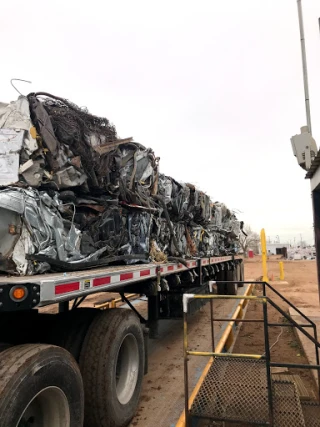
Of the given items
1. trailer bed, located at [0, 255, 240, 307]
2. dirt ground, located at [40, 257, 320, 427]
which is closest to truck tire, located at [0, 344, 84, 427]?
trailer bed, located at [0, 255, 240, 307]

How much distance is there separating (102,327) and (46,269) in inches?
34.0

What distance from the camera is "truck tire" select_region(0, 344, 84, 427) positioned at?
2025 millimetres

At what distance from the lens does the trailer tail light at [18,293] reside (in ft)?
7.30

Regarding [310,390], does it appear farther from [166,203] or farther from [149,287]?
[166,203]

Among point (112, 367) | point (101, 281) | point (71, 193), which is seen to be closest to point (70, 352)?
point (112, 367)

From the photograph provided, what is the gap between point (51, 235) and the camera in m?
3.09

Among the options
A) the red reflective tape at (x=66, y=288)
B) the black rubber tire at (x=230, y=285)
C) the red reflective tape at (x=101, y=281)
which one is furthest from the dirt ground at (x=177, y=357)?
the red reflective tape at (x=66, y=288)

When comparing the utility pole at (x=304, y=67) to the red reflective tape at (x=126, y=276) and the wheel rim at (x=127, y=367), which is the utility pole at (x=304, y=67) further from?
the wheel rim at (x=127, y=367)

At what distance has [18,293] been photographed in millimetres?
2234

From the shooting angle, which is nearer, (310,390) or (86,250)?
(86,250)

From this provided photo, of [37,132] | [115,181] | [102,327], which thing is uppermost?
[37,132]

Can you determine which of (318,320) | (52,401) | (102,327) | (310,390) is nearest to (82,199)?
(102,327)

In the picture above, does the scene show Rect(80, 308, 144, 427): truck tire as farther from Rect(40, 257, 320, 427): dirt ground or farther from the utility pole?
the utility pole

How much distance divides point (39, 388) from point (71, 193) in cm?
187
